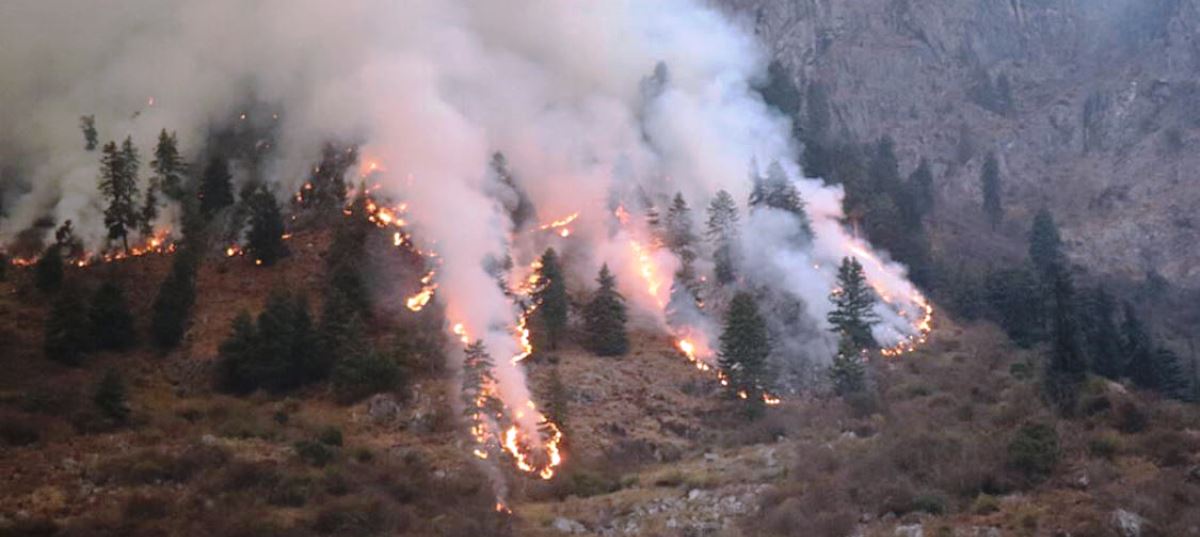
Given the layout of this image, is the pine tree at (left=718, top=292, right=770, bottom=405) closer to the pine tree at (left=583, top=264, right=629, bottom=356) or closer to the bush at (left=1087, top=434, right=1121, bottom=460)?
the pine tree at (left=583, top=264, right=629, bottom=356)

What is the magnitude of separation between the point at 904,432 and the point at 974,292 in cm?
3834

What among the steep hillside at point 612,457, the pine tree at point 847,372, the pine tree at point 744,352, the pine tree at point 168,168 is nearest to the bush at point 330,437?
the steep hillside at point 612,457

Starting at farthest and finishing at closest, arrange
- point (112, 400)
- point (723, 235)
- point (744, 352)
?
1. point (723, 235)
2. point (744, 352)
3. point (112, 400)

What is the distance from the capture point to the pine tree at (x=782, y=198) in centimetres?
8856

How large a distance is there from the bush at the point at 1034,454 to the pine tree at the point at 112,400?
4402 cm

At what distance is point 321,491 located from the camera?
48.5m

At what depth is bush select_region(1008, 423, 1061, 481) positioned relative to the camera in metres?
→ 46.3

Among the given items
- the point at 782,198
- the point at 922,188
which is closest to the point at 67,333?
the point at 782,198

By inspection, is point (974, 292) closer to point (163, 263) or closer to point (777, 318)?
point (777, 318)

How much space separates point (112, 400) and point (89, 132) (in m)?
58.5

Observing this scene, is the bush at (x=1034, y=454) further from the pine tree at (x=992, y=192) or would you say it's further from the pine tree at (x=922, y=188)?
the pine tree at (x=992, y=192)

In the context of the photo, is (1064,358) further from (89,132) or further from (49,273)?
(89,132)

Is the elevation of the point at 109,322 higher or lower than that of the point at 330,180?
lower

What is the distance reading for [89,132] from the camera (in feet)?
354
